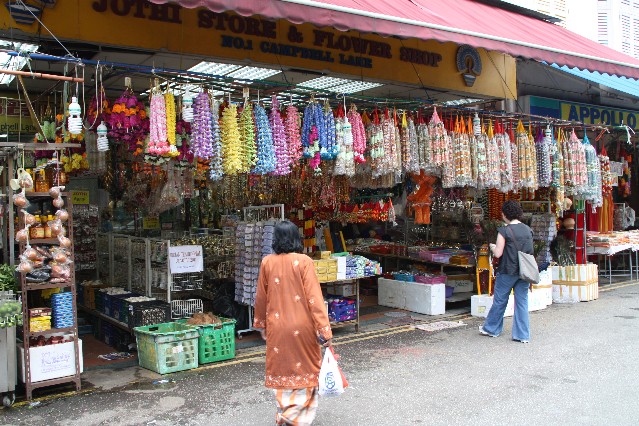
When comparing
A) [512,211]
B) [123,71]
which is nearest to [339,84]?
[512,211]

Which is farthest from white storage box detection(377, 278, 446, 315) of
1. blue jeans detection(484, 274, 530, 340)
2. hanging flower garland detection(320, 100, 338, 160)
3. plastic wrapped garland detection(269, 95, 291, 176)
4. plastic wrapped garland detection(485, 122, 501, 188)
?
plastic wrapped garland detection(269, 95, 291, 176)

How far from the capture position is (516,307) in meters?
7.77

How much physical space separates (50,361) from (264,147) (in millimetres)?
3064

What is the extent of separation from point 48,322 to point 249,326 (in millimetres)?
2976

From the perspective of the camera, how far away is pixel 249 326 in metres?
8.14

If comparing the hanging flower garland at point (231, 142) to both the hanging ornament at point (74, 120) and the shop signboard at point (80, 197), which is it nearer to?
the hanging ornament at point (74, 120)

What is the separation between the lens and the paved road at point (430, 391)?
5035 mm

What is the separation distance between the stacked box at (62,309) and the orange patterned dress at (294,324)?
8.24 ft

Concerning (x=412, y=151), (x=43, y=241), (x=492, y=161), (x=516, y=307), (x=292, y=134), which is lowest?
(x=516, y=307)

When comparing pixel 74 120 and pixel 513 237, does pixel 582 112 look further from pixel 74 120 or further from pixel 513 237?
pixel 74 120

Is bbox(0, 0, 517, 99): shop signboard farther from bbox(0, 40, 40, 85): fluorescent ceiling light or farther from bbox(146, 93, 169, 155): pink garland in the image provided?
bbox(146, 93, 169, 155): pink garland

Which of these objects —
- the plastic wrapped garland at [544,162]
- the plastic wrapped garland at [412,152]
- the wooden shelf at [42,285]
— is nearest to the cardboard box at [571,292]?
the plastic wrapped garland at [544,162]

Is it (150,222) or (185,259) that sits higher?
(150,222)

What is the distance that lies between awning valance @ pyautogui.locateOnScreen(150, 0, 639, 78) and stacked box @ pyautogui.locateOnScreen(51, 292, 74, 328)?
9.79ft
